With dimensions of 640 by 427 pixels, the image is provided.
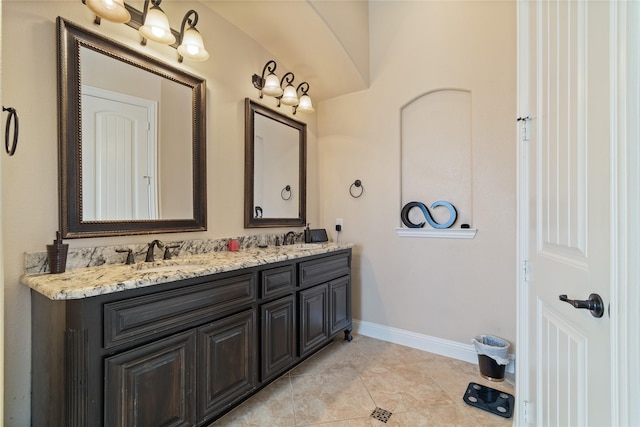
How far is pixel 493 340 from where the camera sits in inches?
88.6

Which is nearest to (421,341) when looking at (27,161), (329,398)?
(329,398)

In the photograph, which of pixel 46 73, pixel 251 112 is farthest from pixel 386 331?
pixel 46 73

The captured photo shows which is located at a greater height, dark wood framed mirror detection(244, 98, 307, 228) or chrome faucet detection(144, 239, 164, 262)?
dark wood framed mirror detection(244, 98, 307, 228)

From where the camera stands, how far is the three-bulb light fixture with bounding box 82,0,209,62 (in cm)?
141

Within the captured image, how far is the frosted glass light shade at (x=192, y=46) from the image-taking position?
176 cm

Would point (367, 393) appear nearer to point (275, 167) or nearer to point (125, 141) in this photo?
point (275, 167)

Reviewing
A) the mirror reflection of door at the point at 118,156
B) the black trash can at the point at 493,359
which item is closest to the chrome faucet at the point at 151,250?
the mirror reflection of door at the point at 118,156

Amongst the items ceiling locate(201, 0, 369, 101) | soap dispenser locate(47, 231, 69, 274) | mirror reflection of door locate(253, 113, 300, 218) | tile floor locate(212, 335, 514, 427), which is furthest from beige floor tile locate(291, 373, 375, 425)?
ceiling locate(201, 0, 369, 101)

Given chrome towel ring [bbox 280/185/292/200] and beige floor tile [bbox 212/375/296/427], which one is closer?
beige floor tile [bbox 212/375/296/427]

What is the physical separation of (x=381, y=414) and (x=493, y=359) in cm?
96

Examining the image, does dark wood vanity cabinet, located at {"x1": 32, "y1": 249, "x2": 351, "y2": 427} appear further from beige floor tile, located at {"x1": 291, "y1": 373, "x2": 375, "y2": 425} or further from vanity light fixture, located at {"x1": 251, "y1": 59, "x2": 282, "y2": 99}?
vanity light fixture, located at {"x1": 251, "y1": 59, "x2": 282, "y2": 99}
